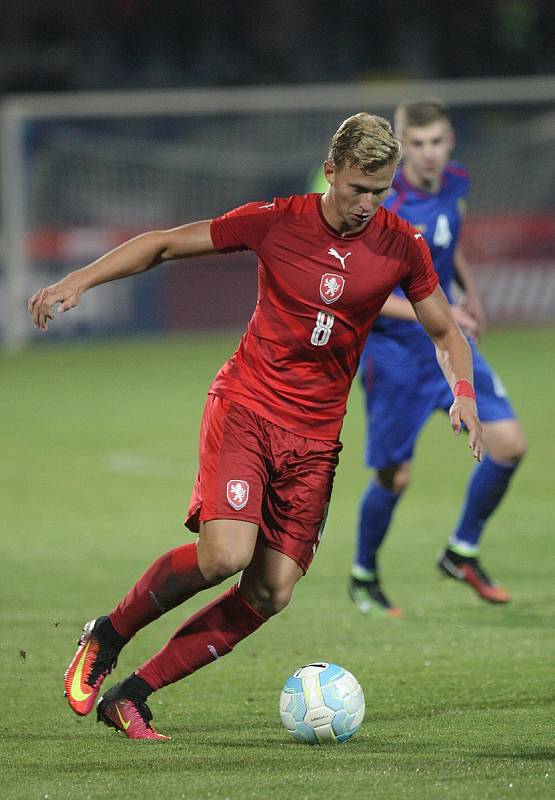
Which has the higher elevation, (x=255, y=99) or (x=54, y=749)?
(x=255, y=99)

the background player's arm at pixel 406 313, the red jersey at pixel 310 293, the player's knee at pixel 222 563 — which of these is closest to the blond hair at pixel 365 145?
the red jersey at pixel 310 293

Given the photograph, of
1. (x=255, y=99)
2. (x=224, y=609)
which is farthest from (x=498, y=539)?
(x=255, y=99)

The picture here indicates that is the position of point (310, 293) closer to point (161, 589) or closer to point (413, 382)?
point (161, 589)

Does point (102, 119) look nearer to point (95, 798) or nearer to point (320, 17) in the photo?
point (320, 17)

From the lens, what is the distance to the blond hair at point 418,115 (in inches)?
258

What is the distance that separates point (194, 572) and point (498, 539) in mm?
3927

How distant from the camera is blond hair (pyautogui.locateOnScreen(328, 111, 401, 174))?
14.2 feet

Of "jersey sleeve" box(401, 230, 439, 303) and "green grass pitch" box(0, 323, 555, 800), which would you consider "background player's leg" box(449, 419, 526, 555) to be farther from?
"jersey sleeve" box(401, 230, 439, 303)

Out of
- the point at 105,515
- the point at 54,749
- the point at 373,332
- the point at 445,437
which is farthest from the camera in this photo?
the point at 445,437

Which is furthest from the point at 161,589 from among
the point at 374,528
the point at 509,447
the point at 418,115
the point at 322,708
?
the point at 418,115

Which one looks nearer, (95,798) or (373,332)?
(95,798)

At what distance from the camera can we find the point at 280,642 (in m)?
6.00

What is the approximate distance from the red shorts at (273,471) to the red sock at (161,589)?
127 millimetres

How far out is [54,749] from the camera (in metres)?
4.42
